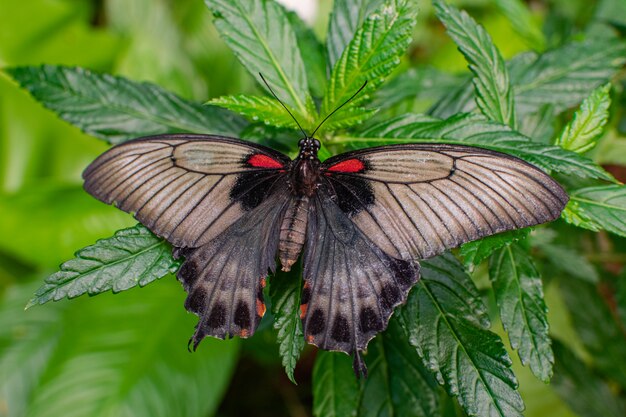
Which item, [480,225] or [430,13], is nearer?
[480,225]

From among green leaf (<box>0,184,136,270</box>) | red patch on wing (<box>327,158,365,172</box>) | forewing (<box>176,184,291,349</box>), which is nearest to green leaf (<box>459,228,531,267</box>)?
red patch on wing (<box>327,158,365,172</box>)

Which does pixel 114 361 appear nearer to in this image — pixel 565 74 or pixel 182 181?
Result: pixel 182 181

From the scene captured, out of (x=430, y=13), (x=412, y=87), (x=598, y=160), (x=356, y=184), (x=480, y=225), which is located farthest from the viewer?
(x=430, y=13)

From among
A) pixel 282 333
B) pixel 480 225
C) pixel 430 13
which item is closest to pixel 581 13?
pixel 430 13

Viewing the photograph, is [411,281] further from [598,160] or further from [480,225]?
[598,160]

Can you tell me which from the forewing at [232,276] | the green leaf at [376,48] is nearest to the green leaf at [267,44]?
the green leaf at [376,48]

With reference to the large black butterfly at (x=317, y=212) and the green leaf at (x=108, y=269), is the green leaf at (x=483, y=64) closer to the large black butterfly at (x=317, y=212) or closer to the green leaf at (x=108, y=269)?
the large black butterfly at (x=317, y=212)

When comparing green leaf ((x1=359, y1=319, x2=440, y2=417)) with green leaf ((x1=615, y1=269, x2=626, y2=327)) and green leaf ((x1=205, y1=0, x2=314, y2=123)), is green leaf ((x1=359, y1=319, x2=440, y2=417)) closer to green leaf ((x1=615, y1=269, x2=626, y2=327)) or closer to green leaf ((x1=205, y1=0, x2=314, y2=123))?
green leaf ((x1=205, y1=0, x2=314, y2=123))
